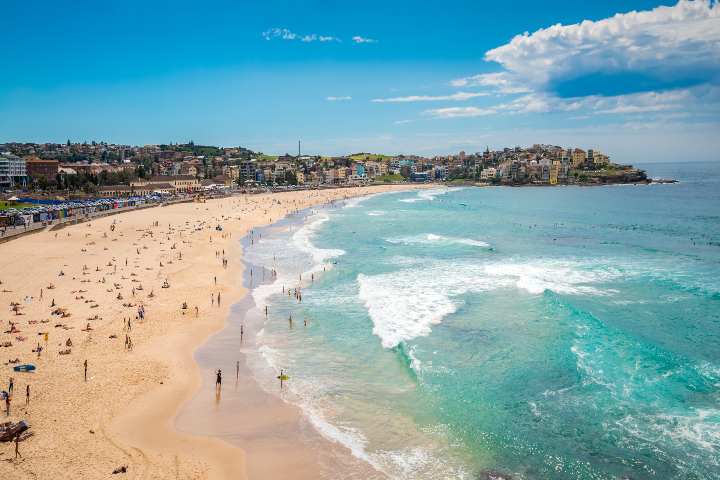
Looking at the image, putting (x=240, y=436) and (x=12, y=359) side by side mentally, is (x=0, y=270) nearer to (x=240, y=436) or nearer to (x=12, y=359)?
(x=12, y=359)

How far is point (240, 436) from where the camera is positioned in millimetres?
14094

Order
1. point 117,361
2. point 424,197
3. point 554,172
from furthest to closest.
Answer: point 554,172, point 424,197, point 117,361

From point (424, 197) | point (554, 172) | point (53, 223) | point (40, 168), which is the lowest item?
point (53, 223)

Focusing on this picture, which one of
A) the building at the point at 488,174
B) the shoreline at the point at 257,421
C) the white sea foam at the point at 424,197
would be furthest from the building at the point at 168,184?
the building at the point at 488,174

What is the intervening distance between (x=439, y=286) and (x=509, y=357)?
35.8 feet

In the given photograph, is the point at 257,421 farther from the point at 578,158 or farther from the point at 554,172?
the point at 578,158

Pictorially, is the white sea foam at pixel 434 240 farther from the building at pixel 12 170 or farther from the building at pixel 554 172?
the building at pixel 554 172

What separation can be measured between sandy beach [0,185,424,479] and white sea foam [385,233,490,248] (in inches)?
635

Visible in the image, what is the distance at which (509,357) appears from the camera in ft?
63.7

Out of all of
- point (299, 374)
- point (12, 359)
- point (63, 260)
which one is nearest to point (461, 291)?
point (299, 374)

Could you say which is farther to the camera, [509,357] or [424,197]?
[424,197]

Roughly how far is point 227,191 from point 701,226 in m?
89.6

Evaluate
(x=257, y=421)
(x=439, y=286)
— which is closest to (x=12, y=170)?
(x=439, y=286)

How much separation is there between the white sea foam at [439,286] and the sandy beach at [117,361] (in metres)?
7.60
